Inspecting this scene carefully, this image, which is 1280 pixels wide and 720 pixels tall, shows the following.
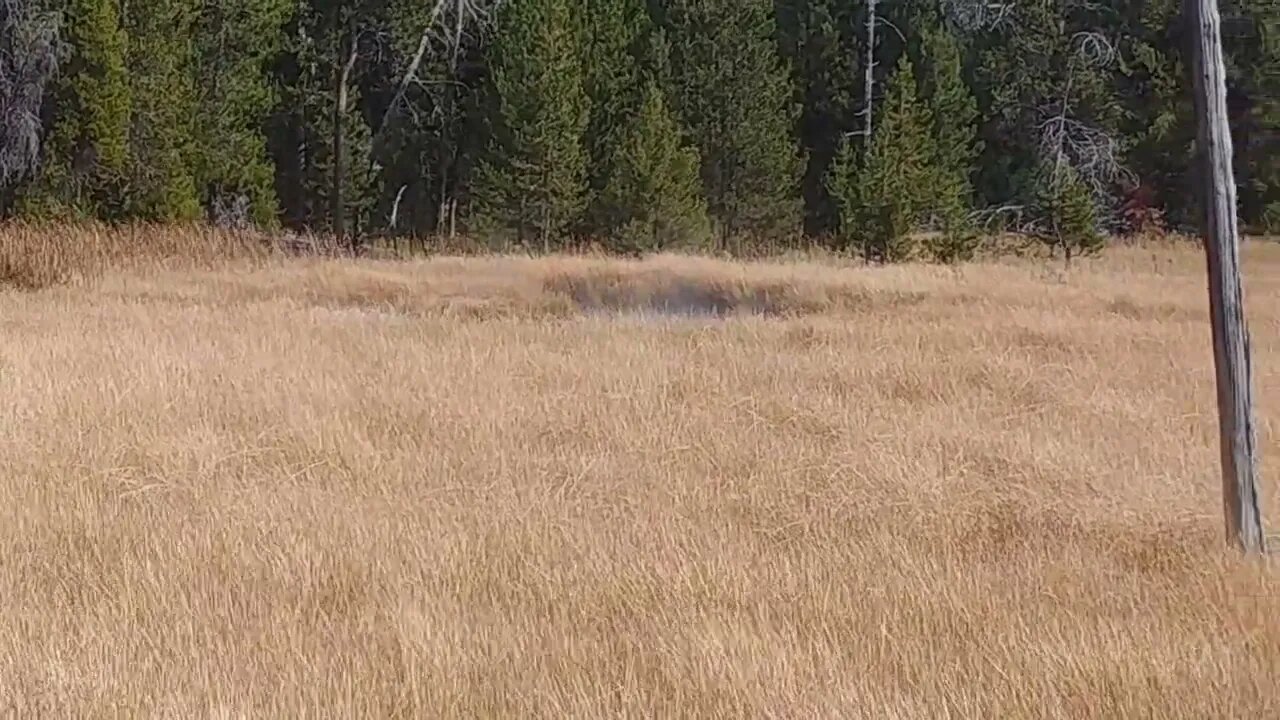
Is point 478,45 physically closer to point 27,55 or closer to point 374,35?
point 374,35

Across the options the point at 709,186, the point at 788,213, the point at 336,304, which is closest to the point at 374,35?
the point at 709,186

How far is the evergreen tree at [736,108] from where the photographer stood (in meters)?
27.6

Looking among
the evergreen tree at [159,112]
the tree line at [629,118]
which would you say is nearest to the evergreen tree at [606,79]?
the tree line at [629,118]

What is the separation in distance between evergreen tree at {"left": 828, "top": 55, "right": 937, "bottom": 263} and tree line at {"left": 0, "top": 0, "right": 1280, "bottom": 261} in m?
0.06

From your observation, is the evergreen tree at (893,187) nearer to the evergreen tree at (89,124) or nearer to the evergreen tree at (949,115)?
the evergreen tree at (949,115)

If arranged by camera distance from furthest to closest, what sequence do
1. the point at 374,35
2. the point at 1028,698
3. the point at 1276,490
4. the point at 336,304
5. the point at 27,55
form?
the point at 374,35 < the point at 27,55 < the point at 336,304 < the point at 1276,490 < the point at 1028,698

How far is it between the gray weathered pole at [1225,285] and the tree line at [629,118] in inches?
654

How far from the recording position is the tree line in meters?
23.7

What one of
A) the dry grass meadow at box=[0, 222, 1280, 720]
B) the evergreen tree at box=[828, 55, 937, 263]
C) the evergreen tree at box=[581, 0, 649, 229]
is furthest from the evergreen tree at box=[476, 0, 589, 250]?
the dry grass meadow at box=[0, 222, 1280, 720]

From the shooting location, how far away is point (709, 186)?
2848cm

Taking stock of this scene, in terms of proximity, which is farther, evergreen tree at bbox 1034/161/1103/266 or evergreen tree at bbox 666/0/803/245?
evergreen tree at bbox 666/0/803/245

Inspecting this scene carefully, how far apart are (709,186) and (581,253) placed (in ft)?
17.5

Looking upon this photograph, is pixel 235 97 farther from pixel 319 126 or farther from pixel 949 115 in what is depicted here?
pixel 949 115

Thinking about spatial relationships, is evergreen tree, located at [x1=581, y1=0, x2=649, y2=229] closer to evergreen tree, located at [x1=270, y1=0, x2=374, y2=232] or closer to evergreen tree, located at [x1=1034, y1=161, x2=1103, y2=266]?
evergreen tree, located at [x1=270, y1=0, x2=374, y2=232]
